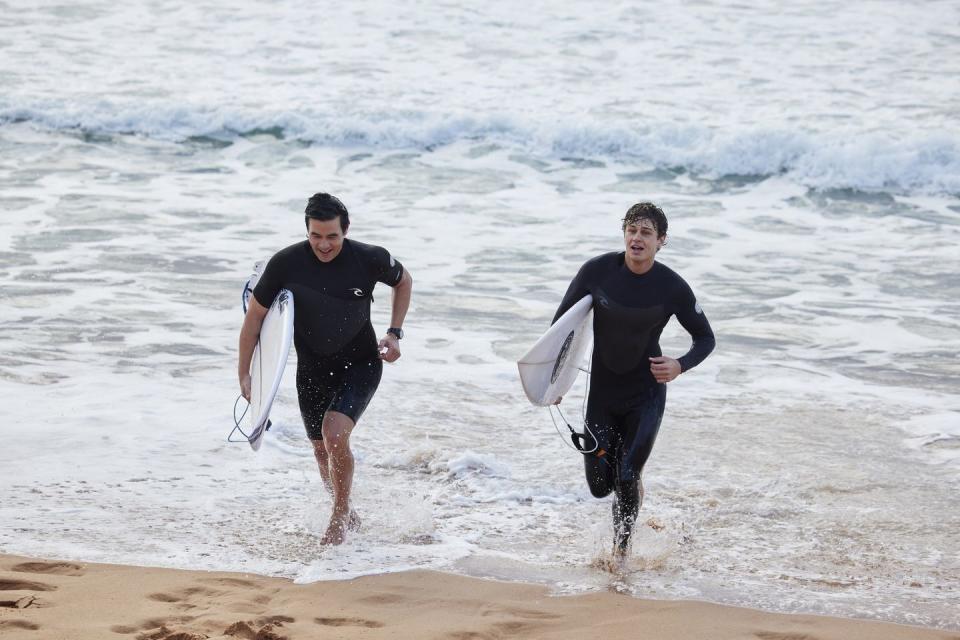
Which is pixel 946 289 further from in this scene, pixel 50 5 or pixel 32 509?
pixel 50 5

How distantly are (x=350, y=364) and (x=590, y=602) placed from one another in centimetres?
164

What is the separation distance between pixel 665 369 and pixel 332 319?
157 centimetres

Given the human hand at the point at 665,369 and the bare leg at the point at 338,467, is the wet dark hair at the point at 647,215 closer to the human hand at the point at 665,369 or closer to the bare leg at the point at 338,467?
the human hand at the point at 665,369

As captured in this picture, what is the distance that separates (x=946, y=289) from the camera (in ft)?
36.0

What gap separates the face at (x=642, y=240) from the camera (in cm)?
509

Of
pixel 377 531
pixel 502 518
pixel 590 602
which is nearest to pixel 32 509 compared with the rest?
pixel 377 531

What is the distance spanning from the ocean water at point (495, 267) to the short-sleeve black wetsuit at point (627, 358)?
0.39 m

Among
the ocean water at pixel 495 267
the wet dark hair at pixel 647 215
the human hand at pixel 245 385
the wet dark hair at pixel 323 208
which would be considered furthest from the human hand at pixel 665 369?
the human hand at pixel 245 385

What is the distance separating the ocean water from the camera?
18.1 feet

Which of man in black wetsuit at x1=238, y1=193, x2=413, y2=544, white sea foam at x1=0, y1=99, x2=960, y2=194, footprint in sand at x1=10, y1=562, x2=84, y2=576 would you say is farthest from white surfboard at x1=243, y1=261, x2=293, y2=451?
white sea foam at x1=0, y1=99, x2=960, y2=194

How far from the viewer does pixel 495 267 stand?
11.5 metres

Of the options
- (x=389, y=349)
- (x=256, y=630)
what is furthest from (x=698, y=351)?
(x=256, y=630)

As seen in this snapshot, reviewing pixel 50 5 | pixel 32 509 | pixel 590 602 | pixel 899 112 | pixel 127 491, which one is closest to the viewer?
pixel 590 602

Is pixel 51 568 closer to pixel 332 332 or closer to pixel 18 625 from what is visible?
pixel 18 625
